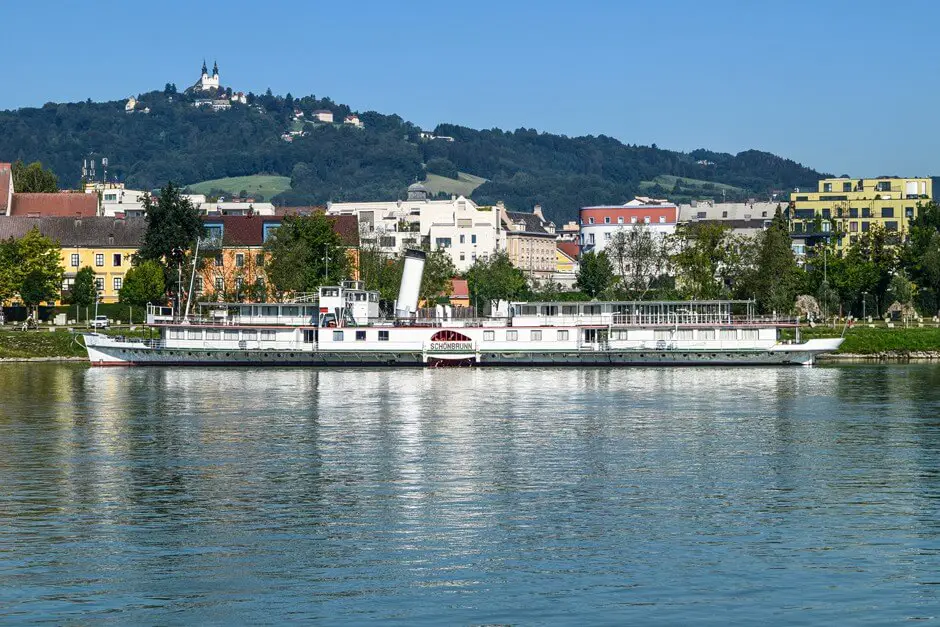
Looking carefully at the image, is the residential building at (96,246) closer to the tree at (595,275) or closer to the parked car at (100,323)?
the parked car at (100,323)

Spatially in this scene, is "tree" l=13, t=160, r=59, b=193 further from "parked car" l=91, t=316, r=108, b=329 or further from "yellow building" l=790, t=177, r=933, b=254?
"yellow building" l=790, t=177, r=933, b=254

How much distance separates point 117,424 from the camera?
2090 inches

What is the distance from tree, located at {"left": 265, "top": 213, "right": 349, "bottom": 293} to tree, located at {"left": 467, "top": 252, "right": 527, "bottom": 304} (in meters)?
26.4

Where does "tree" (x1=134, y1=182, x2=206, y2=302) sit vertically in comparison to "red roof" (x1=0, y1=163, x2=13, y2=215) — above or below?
below

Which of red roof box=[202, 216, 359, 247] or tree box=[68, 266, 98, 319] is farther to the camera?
red roof box=[202, 216, 359, 247]

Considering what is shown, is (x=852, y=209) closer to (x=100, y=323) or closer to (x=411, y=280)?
(x=411, y=280)

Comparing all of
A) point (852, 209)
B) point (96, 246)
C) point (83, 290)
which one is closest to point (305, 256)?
point (83, 290)

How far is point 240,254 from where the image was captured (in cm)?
12800

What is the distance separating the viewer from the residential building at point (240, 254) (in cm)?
11831

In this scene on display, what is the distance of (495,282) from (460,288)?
37.0 ft

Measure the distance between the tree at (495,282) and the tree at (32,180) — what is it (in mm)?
50346

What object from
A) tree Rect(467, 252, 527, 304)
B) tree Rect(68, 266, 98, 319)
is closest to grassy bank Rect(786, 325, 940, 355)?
tree Rect(467, 252, 527, 304)

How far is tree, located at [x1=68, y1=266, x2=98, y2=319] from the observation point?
12269cm

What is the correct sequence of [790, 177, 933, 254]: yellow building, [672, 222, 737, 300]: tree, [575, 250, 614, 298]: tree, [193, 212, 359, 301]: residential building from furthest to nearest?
[790, 177, 933, 254]: yellow building → [575, 250, 614, 298]: tree → [672, 222, 737, 300]: tree → [193, 212, 359, 301]: residential building
